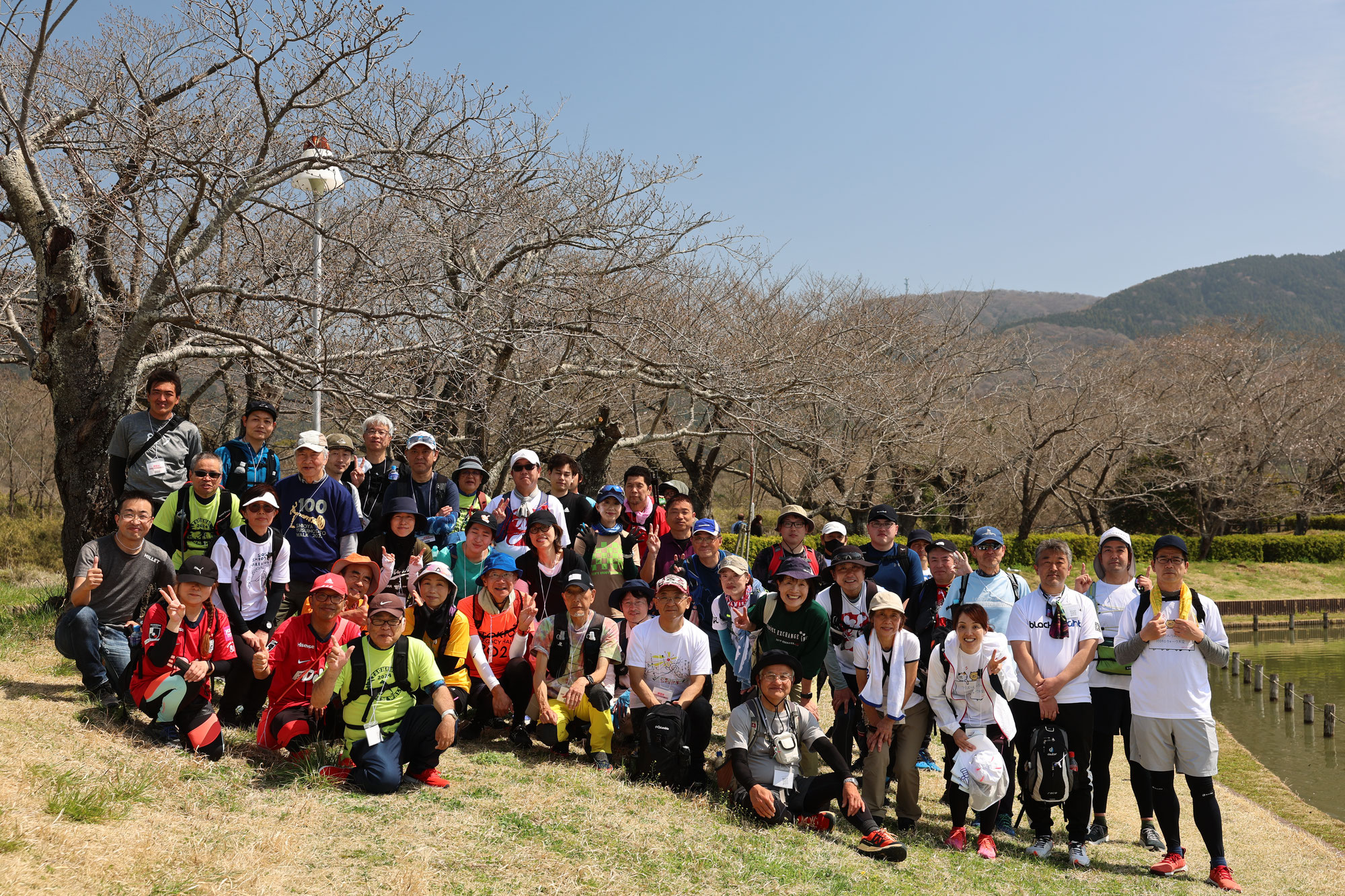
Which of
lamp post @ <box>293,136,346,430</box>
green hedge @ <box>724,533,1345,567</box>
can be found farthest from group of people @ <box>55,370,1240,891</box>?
green hedge @ <box>724,533,1345,567</box>

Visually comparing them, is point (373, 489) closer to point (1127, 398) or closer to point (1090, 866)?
point (1090, 866)

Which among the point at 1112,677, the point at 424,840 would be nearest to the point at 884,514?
the point at 1112,677

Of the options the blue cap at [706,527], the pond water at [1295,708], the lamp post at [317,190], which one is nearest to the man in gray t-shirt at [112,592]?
the lamp post at [317,190]

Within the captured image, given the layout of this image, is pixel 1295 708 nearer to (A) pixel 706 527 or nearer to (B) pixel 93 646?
(A) pixel 706 527

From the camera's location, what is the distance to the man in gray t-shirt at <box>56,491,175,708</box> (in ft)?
17.4

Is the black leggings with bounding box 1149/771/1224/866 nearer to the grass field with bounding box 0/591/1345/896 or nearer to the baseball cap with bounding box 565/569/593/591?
the grass field with bounding box 0/591/1345/896

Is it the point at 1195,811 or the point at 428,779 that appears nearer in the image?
the point at 428,779

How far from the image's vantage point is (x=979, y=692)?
5.40m

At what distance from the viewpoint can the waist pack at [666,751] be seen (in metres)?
5.62

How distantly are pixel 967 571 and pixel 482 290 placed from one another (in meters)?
5.51

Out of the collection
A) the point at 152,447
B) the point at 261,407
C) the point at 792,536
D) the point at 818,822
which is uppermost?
the point at 261,407

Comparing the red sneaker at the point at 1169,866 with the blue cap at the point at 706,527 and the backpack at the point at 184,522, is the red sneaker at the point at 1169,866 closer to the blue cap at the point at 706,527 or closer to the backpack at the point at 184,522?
the blue cap at the point at 706,527

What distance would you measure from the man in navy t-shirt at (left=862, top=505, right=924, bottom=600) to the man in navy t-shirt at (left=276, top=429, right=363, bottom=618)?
3.64 metres

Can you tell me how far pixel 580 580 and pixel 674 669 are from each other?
0.87 meters
